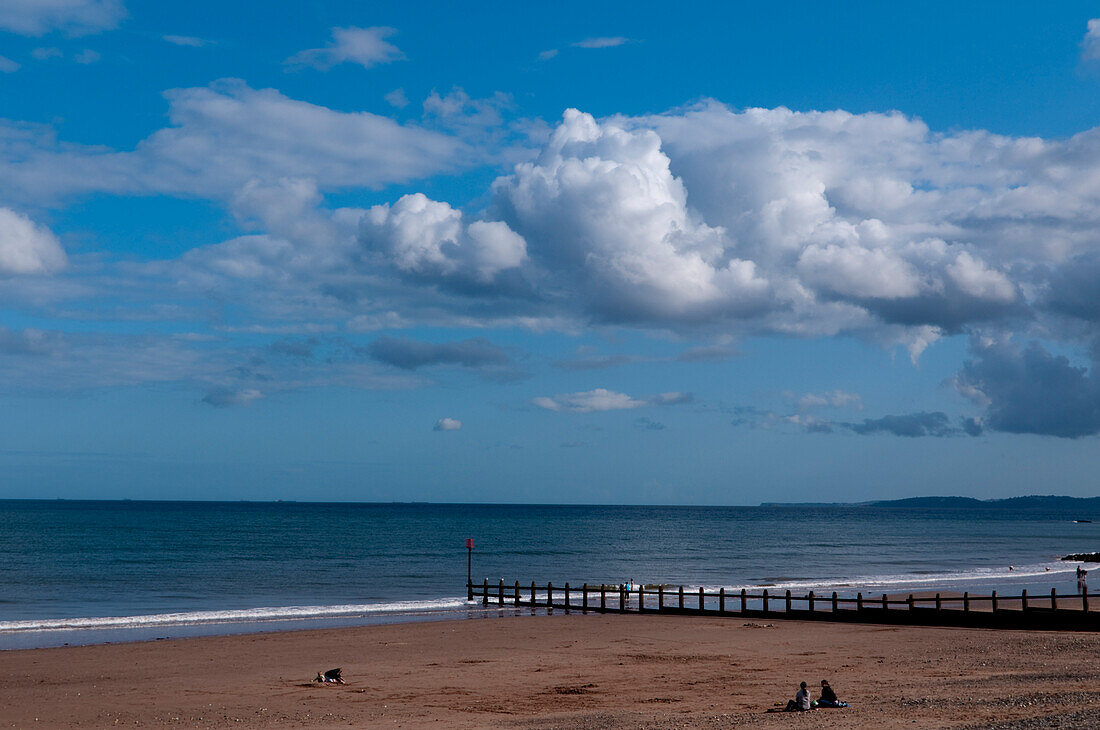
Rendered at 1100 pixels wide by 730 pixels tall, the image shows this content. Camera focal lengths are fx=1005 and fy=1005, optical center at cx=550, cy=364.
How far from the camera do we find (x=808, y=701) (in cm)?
1819

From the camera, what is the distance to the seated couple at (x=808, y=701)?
59.7 ft

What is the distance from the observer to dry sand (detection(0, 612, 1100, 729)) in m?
18.1

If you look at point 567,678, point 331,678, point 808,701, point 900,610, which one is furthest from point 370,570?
point 808,701

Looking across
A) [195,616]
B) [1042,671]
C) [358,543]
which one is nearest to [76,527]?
[358,543]

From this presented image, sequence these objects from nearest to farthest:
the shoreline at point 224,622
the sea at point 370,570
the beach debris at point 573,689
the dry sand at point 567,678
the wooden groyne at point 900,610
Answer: the dry sand at point 567,678 → the beach debris at point 573,689 → the wooden groyne at point 900,610 → the shoreline at point 224,622 → the sea at point 370,570

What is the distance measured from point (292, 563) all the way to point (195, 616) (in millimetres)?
36493

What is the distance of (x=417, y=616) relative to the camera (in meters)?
41.0

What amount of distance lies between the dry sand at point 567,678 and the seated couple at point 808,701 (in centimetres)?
54

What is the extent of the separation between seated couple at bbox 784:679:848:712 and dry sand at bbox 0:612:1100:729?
21.4 inches

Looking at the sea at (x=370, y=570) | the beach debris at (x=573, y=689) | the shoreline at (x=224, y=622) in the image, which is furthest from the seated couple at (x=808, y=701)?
the sea at (x=370, y=570)

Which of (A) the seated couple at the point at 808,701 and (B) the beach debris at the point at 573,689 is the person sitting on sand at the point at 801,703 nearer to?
(A) the seated couple at the point at 808,701

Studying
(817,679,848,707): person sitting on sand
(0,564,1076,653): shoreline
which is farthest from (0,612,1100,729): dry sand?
(0,564,1076,653): shoreline

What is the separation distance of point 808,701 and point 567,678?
7366 millimetres

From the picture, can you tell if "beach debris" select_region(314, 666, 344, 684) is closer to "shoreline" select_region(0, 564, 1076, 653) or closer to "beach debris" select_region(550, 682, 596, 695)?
"beach debris" select_region(550, 682, 596, 695)
